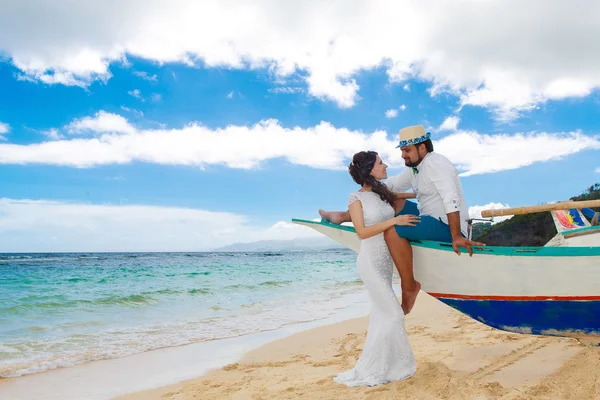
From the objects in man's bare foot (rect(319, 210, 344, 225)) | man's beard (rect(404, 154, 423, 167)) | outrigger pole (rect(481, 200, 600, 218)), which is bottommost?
outrigger pole (rect(481, 200, 600, 218))

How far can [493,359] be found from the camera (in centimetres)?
448

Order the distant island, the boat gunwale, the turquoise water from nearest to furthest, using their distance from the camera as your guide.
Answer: the boat gunwale < the turquoise water < the distant island

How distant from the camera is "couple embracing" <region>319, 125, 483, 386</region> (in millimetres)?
3436

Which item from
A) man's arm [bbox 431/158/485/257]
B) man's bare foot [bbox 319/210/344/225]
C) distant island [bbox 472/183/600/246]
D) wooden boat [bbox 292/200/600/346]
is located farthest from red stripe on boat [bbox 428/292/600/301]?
distant island [bbox 472/183/600/246]

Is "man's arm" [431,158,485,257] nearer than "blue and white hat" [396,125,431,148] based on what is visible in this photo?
Yes

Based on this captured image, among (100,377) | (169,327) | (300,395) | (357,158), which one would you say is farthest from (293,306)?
(357,158)

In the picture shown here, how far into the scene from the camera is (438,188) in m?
3.29

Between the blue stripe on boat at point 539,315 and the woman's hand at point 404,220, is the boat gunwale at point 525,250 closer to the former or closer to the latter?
the woman's hand at point 404,220

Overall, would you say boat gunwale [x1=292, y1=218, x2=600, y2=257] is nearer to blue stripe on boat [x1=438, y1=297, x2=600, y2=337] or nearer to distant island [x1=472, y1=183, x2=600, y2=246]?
blue stripe on boat [x1=438, y1=297, x2=600, y2=337]

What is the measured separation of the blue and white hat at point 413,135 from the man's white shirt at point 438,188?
148mm

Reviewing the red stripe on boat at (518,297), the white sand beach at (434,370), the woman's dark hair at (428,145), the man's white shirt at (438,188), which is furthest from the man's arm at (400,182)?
the white sand beach at (434,370)

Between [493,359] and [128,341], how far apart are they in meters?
4.93

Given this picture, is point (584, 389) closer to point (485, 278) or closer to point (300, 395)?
Answer: point (485, 278)

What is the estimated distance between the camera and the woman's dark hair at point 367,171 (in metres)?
3.48
